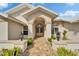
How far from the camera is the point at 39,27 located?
2.46 meters

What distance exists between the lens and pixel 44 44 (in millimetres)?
2475

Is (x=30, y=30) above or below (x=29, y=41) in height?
above

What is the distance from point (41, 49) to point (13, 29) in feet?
1.31

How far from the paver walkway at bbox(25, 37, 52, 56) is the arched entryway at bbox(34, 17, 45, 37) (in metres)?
0.06

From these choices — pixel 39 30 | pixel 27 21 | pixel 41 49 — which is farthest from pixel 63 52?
pixel 27 21

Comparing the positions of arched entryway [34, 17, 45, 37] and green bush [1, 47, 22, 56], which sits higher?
arched entryway [34, 17, 45, 37]

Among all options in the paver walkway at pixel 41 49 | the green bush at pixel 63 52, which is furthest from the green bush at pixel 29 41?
the green bush at pixel 63 52

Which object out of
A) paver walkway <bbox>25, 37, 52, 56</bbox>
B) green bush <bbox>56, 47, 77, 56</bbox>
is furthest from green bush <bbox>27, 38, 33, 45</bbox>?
green bush <bbox>56, 47, 77, 56</bbox>

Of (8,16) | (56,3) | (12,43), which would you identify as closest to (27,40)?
(12,43)

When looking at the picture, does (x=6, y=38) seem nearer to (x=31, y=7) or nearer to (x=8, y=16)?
(x=8, y=16)

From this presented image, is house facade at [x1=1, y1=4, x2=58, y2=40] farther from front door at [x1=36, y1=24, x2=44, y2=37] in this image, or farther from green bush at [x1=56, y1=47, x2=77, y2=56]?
green bush at [x1=56, y1=47, x2=77, y2=56]

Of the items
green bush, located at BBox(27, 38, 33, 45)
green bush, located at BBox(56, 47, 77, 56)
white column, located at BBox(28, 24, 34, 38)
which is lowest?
green bush, located at BBox(56, 47, 77, 56)

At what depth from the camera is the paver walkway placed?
246 centimetres

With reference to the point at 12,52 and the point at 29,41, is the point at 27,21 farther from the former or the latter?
the point at 12,52
